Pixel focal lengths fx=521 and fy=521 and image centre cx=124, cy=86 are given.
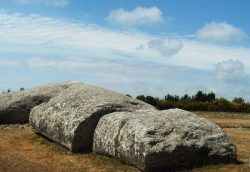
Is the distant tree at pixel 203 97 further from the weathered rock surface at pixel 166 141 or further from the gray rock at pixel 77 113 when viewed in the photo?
the weathered rock surface at pixel 166 141

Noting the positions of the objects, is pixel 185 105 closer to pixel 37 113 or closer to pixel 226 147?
pixel 37 113

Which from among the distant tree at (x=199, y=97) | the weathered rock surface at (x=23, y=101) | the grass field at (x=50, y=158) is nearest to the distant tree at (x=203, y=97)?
the distant tree at (x=199, y=97)

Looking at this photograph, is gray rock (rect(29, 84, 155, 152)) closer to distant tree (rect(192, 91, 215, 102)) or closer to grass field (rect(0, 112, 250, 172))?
grass field (rect(0, 112, 250, 172))

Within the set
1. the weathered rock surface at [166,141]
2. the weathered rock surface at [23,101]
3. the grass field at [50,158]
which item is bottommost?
the grass field at [50,158]

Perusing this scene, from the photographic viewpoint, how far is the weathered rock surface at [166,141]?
525 inches

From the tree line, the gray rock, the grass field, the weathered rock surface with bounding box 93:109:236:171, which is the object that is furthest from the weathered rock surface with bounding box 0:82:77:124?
the tree line

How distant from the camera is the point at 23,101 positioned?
24312 millimetres

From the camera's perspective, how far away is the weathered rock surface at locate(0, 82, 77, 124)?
78.6ft

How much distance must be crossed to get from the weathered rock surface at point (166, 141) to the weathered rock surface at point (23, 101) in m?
9.47

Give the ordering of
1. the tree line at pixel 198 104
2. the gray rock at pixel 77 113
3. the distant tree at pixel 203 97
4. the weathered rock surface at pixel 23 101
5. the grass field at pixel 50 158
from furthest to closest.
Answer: the distant tree at pixel 203 97, the tree line at pixel 198 104, the weathered rock surface at pixel 23 101, the gray rock at pixel 77 113, the grass field at pixel 50 158

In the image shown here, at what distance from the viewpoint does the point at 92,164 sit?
15023 mm

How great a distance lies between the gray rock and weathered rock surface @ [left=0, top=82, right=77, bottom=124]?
148 inches

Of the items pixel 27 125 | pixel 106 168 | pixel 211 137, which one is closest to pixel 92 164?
pixel 106 168

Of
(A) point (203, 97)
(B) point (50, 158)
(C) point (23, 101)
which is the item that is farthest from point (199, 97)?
(B) point (50, 158)
